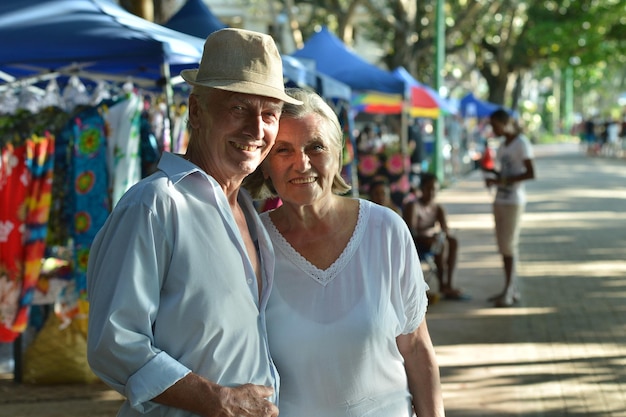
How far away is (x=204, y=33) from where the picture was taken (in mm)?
8258

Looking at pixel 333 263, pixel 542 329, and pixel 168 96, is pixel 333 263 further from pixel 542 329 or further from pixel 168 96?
pixel 542 329

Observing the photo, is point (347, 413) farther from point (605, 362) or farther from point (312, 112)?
point (605, 362)

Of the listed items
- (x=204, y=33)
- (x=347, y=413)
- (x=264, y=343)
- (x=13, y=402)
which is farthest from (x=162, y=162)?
(x=204, y=33)

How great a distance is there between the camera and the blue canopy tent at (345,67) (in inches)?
448

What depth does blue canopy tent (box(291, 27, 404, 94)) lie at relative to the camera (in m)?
11.4

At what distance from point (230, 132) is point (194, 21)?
653cm

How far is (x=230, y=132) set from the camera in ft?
7.06

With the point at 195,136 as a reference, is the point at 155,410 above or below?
below

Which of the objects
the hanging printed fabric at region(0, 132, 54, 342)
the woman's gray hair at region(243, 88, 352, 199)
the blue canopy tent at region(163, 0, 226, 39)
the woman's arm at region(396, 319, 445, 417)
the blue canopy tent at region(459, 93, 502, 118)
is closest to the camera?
the woman's gray hair at region(243, 88, 352, 199)

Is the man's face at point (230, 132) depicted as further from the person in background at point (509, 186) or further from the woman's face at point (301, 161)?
the person in background at point (509, 186)

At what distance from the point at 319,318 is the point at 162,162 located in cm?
58

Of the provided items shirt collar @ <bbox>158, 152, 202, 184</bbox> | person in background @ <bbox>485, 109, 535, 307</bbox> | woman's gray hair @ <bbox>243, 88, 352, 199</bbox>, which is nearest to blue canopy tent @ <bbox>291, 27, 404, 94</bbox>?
person in background @ <bbox>485, 109, 535, 307</bbox>

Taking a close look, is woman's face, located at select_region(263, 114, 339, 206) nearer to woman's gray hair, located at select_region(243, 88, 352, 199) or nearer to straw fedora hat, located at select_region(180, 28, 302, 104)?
woman's gray hair, located at select_region(243, 88, 352, 199)

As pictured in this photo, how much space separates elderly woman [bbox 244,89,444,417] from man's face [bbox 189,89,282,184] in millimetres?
258
